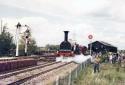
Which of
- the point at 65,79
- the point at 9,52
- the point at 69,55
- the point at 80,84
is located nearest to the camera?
the point at 65,79

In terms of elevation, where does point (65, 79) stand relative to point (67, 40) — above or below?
below

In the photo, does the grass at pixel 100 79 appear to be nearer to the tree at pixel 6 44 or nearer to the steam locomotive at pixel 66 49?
the steam locomotive at pixel 66 49

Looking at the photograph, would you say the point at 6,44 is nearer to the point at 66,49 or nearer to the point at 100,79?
the point at 66,49

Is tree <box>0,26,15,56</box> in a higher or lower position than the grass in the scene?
higher

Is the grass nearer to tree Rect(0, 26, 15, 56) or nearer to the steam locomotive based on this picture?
the steam locomotive

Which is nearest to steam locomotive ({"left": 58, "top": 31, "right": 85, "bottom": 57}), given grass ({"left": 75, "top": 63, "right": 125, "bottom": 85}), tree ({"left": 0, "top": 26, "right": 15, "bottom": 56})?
tree ({"left": 0, "top": 26, "right": 15, "bottom": 56})

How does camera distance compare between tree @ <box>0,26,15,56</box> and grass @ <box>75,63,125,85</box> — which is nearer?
grass @ <box>75,63,125,85</box>

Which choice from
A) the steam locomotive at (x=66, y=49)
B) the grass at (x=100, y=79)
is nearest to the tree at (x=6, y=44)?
the steam locomotive at (x=66, y=49)

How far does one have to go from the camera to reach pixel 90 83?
21.2 meters

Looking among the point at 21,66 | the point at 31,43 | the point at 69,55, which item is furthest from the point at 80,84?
the point at 31,43

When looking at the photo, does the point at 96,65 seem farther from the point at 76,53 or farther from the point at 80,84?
the point at 76,53

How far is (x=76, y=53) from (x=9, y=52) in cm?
1417

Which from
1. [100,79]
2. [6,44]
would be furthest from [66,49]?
[100,79]

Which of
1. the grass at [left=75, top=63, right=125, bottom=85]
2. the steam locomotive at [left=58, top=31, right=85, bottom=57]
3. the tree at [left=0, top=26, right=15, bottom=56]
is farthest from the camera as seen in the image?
the tree at [left=0, top=26, right=15, bottom=56]
